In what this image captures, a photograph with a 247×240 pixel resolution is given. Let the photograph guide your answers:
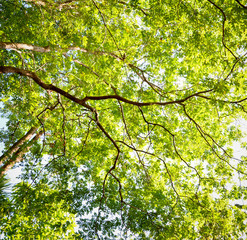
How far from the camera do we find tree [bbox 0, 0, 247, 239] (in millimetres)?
4609

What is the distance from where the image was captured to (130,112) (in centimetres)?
675

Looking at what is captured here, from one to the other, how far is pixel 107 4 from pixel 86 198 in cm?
589

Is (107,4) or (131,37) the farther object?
(131,37)

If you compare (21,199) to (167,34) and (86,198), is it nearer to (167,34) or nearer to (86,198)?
(86,198)

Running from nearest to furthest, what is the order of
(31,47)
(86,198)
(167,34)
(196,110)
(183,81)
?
(31,47) < (86,198) < (167,34) < (196,110) < (183,81)

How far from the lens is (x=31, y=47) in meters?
5.23

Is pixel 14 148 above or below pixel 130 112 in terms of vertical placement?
below

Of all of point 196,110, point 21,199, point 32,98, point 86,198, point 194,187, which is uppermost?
point 196,110

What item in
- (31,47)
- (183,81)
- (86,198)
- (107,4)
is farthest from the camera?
(183,81)

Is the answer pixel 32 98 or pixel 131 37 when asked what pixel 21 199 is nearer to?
pixel 32 98

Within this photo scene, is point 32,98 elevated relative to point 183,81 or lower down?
lower down

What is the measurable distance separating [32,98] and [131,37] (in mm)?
4184

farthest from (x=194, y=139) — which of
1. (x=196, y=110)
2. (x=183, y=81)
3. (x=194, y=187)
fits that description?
(x=183, y=81)

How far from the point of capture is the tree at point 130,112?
4.61 m
